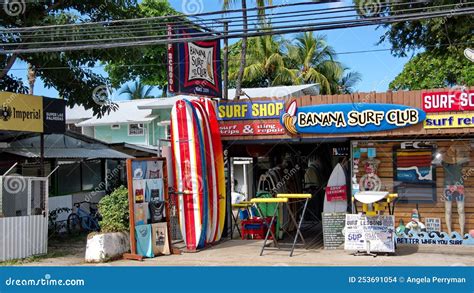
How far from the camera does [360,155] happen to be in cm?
1295

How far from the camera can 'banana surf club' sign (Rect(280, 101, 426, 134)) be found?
12.0 meters

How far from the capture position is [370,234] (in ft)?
36.7

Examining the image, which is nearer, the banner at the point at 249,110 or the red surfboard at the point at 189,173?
the red surfboard at the point at 189,173

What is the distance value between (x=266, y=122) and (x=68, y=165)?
8.74 meters

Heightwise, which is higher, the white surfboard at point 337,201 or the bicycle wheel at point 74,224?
the white surfboard at point 337,201

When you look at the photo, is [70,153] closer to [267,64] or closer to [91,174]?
[91,174]

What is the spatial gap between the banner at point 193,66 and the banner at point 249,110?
1.49 feet

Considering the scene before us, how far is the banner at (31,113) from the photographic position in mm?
12570

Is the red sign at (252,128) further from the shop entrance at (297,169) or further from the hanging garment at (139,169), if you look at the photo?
the hanging garment at (139,169)

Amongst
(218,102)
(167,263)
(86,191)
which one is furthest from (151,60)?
(167,263)

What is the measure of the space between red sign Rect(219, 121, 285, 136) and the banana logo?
0.22 m

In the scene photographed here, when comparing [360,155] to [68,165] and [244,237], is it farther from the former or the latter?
[68,165]

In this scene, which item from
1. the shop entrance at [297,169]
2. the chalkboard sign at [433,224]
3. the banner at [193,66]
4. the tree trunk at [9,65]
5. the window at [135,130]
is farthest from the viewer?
the window at [135,130]

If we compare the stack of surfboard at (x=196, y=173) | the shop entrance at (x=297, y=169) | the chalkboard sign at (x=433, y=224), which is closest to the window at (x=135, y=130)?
the shop entrance at (x=297, y=169)
